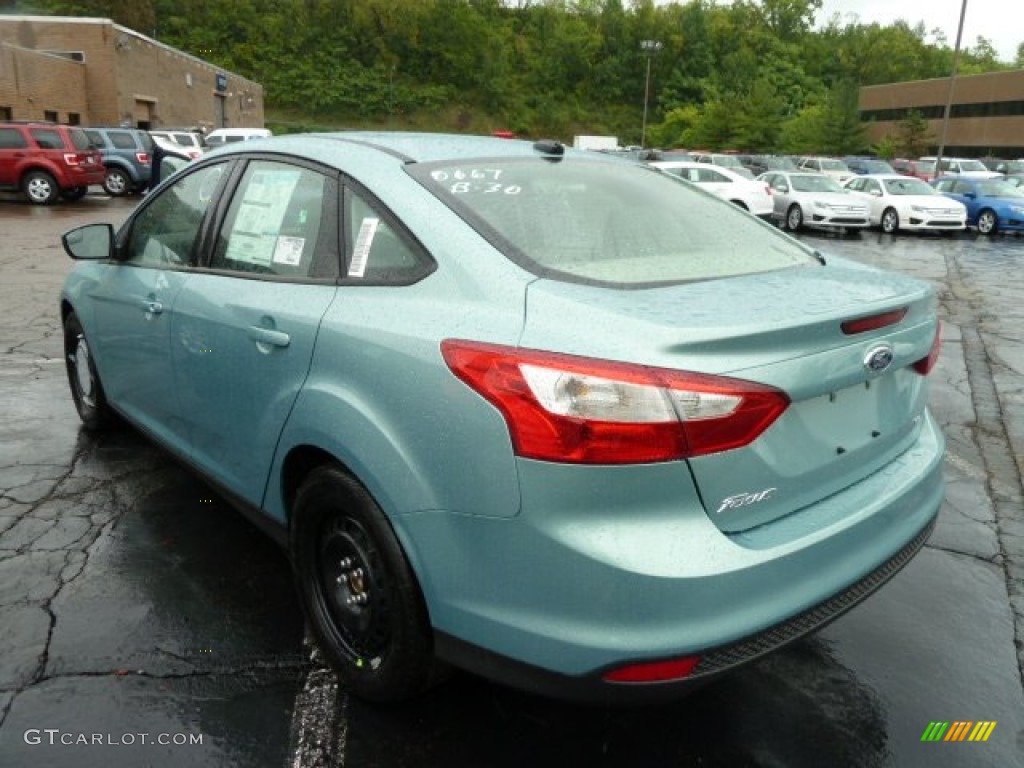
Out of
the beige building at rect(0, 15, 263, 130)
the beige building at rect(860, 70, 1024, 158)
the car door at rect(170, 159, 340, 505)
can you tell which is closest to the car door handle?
the car door at rect(170, 159, 340, 505)

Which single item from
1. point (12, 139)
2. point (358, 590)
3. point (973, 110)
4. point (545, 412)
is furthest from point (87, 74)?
point (973, 110)

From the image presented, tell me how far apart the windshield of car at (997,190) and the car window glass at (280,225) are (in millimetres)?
22196

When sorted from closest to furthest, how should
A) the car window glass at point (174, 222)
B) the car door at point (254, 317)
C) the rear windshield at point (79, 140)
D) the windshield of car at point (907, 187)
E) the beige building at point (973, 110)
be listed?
the car door at point (254, 317) < the car window glass at point (174, 222) < the rear windshield at point (79, 140) < the windshield of car at point (907, 187) < the beige building at point (973, 110)

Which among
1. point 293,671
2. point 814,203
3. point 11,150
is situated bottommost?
point 293,671

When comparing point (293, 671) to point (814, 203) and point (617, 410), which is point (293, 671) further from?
point (814, 203)

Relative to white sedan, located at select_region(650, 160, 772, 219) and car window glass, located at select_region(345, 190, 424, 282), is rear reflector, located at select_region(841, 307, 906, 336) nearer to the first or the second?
car window glass, located at select_region(345, 190, 424, 282)

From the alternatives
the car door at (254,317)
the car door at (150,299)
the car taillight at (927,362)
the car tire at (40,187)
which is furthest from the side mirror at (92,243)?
the car tire at (40,187)

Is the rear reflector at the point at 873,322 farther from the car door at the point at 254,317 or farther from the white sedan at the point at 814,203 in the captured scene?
the white sedan at the point at 814,203

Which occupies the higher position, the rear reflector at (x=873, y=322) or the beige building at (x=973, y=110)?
the beige building at (x=973, y=110)

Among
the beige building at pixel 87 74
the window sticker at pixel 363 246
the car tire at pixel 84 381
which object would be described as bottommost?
the car tire at pixel 84 381

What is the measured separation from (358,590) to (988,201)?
2250cm

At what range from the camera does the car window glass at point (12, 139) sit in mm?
19234

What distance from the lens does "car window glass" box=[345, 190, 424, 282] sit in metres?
2.31

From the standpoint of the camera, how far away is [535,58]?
401ft
